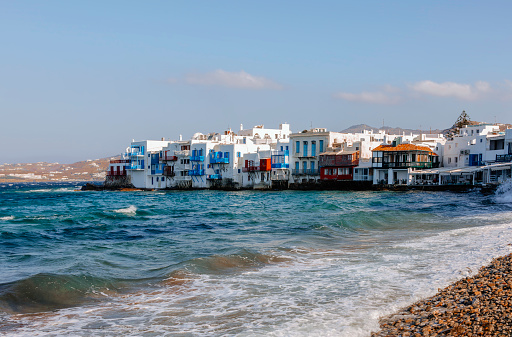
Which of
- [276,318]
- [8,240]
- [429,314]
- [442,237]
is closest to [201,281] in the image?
[276,318]

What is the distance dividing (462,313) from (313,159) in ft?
201

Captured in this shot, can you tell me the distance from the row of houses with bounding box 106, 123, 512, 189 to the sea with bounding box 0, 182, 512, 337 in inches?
1310

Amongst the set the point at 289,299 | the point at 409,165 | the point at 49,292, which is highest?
the point at 409,165

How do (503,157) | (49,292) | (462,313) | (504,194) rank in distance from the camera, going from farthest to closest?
(503,157)
(504,194)
(49,292)
(462,313)

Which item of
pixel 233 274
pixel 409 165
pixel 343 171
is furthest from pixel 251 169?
pixel 233 274

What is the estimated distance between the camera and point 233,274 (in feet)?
45.2

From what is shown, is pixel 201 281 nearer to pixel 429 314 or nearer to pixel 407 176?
pixel 429 314

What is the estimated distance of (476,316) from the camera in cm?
809

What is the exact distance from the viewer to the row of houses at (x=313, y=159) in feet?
184

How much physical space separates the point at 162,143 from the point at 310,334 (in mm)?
76329

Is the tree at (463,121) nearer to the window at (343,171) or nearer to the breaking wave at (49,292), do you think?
the window at (343,171)

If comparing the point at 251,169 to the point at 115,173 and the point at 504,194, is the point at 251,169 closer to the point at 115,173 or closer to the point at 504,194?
the point at 115,173

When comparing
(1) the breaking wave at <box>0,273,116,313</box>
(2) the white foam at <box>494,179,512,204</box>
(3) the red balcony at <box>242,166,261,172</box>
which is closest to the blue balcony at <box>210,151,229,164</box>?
(3) the red balcony at <box>242,166,261,172</box>

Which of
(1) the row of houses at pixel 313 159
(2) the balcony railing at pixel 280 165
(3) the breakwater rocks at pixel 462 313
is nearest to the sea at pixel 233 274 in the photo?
(3) the breakwater rocks at pixel 462 313
